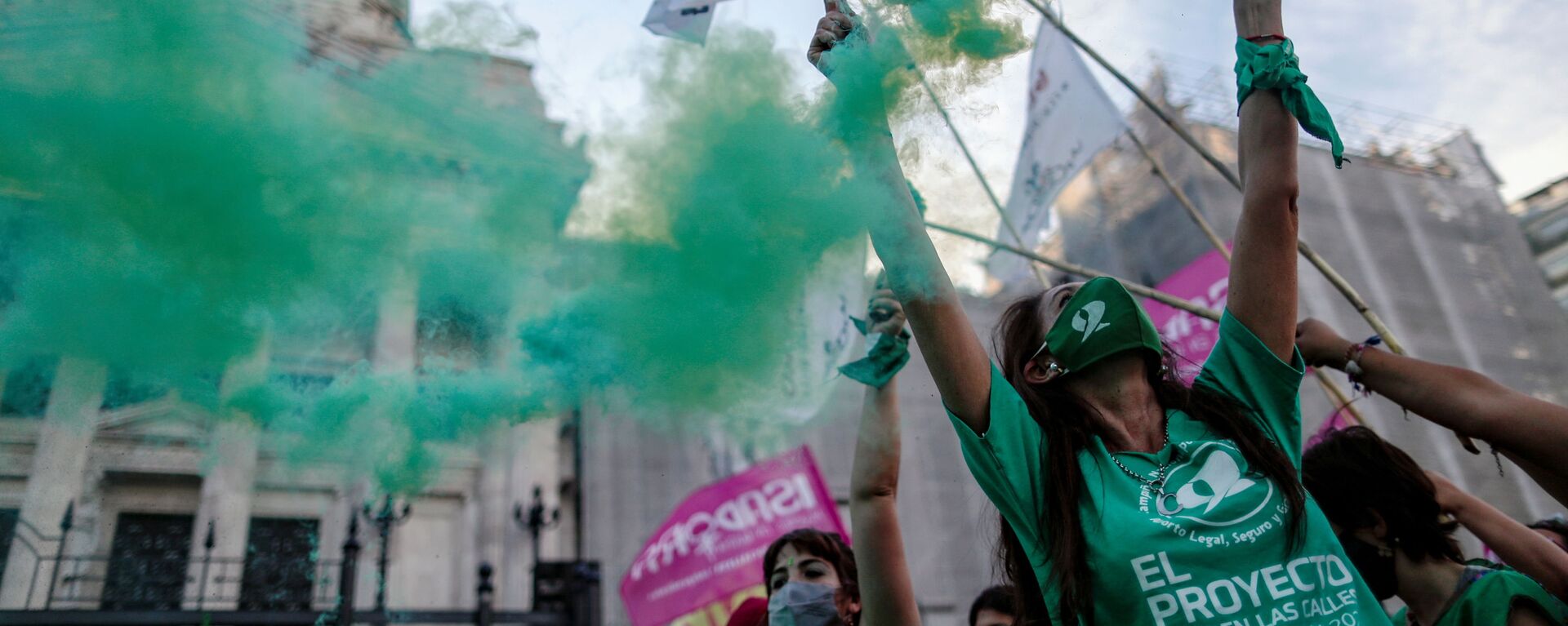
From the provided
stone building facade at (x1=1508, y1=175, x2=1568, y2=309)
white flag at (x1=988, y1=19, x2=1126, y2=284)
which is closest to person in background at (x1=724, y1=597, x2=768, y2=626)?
white flag at (x1=988, y1=19, x2=1126, y2=284)

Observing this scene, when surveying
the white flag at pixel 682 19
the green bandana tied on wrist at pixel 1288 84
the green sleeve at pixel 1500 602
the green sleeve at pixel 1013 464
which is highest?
the white flag at pixel 682 19

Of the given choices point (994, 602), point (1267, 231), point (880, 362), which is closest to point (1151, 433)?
point (1267, 231)

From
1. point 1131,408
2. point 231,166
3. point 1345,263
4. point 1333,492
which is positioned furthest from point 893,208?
point 1345,263

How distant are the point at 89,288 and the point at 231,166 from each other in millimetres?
439

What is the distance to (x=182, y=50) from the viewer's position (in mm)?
2578

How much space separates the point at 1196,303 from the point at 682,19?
429 cm

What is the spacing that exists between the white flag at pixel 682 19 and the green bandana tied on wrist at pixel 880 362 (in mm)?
1476

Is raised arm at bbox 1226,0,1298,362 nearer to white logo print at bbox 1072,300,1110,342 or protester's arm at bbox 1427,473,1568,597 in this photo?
white logo print at bbox 1072,300,1110,342

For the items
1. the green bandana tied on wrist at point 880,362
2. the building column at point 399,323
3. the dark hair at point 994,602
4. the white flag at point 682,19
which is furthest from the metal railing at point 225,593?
the green bandana tied on wrist at point 880,362

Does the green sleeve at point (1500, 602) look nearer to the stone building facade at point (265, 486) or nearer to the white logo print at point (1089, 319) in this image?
the white logo print at point (1089, 319)

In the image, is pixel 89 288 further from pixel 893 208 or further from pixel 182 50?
pixel 893 208

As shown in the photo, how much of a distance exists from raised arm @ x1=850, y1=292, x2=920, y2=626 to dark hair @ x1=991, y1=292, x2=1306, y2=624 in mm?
466

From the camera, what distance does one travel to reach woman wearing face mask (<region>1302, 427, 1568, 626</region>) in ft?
7.35

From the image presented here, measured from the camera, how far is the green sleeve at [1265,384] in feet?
5.84
